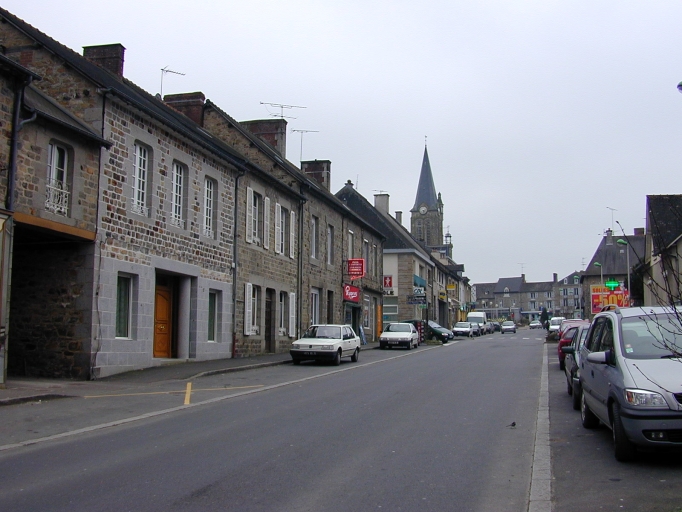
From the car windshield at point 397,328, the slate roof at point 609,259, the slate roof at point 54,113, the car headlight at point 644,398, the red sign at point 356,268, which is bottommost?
the car headlight at point 644,398

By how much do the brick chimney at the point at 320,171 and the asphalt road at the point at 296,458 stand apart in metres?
28.4

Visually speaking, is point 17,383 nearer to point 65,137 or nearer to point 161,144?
point 65,137

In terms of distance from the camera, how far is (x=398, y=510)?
592 centimetres

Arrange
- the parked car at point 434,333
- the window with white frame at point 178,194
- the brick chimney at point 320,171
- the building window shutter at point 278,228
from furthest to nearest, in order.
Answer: the parked car at point 434,333 → the brick chimney at point 320,171 → the building window shutter at point 278,228 → the window with white frame at point 178,194

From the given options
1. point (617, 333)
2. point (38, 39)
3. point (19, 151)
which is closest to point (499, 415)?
point (617, 333)

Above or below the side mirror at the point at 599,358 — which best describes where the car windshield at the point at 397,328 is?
above

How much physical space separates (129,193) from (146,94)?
7.84m

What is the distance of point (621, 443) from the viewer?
295 inches

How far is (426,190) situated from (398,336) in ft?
256

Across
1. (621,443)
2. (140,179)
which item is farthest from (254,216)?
(621,443)

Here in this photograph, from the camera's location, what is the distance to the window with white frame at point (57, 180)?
1600cm

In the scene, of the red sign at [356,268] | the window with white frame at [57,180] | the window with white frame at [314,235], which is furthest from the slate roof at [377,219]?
the window with white frame at [57,180]

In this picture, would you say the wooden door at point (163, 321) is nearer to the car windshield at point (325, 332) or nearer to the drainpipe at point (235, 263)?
the drainpipe at point (235, 263)

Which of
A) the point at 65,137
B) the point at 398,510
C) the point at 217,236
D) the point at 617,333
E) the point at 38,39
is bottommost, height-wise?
the point at 398,510
